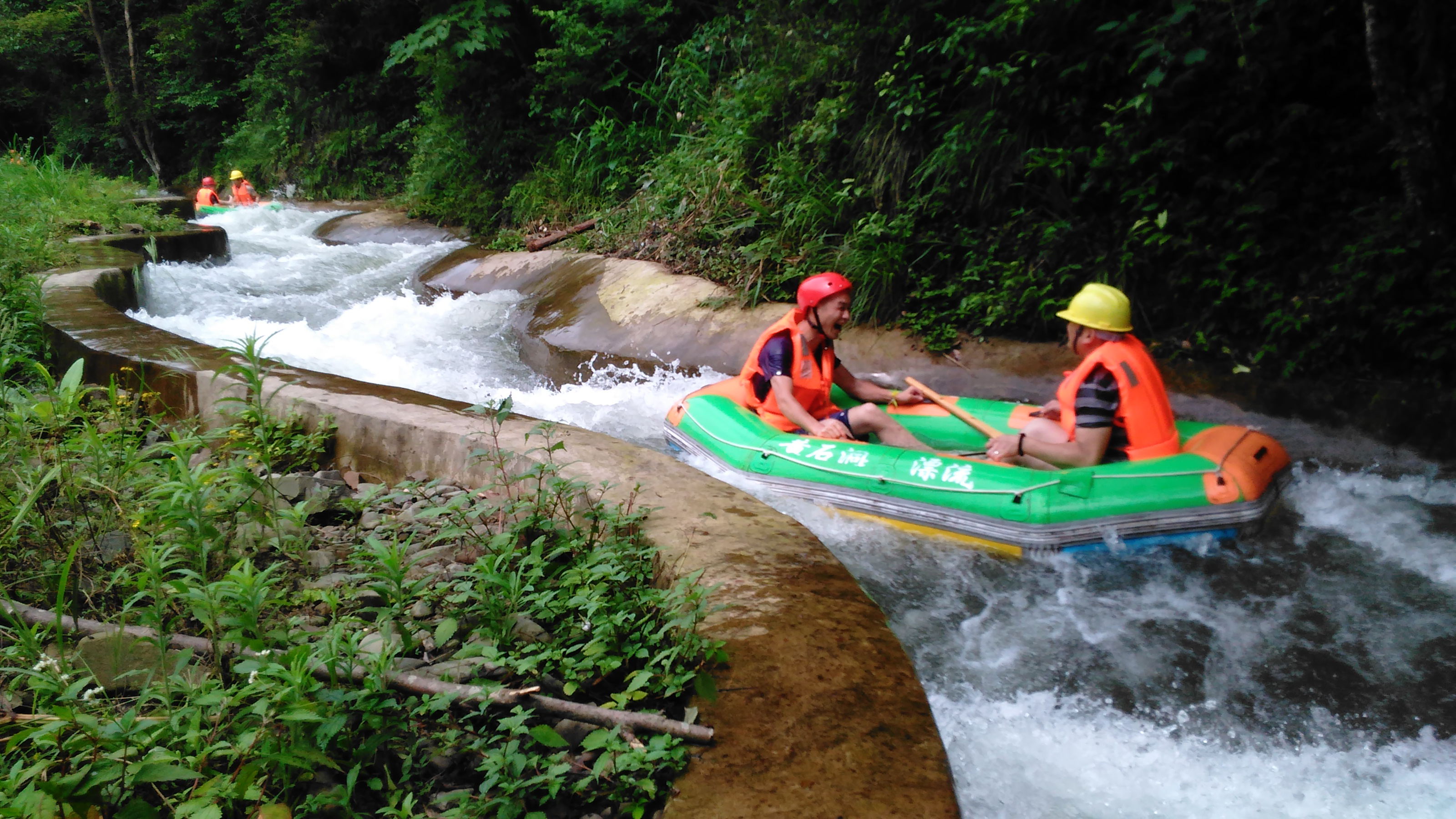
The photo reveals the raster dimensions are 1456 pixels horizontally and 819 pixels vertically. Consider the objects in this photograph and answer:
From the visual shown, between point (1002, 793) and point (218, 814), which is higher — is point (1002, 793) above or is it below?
below

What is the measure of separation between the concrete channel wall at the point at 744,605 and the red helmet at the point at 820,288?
1.63m

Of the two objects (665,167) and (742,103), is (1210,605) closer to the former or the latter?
(742,103)

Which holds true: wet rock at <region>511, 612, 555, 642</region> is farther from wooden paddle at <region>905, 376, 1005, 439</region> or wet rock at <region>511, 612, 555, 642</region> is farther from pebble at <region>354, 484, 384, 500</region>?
wooden paddle at <region>905, 376, 1005, 439</region>

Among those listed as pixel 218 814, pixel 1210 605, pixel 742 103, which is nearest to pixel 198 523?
Answer: pixel 218 814

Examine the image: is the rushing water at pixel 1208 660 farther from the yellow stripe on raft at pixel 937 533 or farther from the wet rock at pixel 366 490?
the wet rock at pixel 366 490

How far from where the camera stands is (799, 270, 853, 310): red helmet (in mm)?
4602

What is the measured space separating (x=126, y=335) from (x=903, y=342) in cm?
500

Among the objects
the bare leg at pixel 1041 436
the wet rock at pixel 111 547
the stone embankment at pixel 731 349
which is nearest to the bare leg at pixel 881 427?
the bare leg at pixel 1041 436

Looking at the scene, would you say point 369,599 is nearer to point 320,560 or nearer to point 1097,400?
point 320,560

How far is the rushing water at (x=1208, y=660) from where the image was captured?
2430 mm

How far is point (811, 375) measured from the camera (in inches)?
190

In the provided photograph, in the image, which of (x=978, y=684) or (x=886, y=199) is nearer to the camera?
(x=978, y=684)

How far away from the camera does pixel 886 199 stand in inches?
267

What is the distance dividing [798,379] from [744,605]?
8.48 ft
